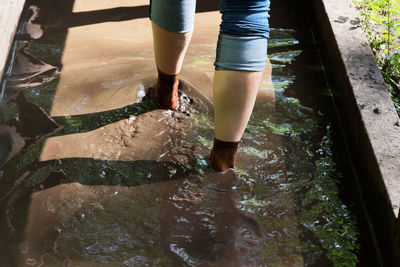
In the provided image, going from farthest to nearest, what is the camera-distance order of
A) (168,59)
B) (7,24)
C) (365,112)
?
(7,24) < (168,59) < (365,112)

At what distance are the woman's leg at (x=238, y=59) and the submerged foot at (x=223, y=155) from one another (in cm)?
7

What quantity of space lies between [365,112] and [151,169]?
907 millimetres

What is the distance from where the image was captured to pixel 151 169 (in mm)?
2020

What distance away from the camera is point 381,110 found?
2088mm

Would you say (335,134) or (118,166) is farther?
(335,134)

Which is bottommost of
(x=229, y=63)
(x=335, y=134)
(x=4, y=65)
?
(x=335, y=134)

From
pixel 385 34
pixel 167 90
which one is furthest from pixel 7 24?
pixel 385 34

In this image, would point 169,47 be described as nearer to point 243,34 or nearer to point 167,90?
point 167,90

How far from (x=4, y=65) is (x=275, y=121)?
1406mm

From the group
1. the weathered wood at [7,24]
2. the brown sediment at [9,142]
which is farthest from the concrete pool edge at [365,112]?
the weathered wood at [7,24]

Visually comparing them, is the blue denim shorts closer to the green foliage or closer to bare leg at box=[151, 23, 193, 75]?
bare leg at box=[151, 23, 193, 75]

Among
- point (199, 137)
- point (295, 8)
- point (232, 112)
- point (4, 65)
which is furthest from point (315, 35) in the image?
point (4, 65)

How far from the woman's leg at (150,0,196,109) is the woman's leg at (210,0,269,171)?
381 mm

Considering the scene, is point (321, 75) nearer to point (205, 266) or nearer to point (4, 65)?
point (205, 266)
